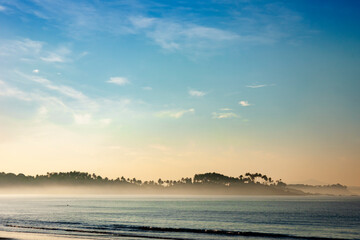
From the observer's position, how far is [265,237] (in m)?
71.6

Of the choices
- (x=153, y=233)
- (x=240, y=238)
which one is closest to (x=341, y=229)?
(x=240, y=238)

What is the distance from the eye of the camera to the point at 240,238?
228 ft

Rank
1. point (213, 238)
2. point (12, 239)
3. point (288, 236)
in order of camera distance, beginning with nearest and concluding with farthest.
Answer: point (12, 239) → point (213, 238) → point (288, 236)

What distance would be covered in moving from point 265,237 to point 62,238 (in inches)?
1499

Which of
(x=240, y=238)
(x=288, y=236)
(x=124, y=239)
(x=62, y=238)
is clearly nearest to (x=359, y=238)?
(x=288, y=236)

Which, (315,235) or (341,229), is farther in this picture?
(341,229)

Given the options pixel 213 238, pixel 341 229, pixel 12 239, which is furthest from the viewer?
pixel 341 229

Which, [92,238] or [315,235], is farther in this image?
[315,235]

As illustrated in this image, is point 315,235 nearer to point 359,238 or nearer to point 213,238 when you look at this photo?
point 359,238

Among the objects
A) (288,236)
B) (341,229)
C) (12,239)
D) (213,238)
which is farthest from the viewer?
(341,229)

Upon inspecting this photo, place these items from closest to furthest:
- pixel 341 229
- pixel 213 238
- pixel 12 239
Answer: pixel 12 239
pixel 213 238
pixel 341 229

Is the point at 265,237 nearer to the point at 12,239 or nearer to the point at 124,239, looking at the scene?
the point at 124,239

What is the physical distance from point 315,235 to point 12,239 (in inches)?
2303

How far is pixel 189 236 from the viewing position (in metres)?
71.6
